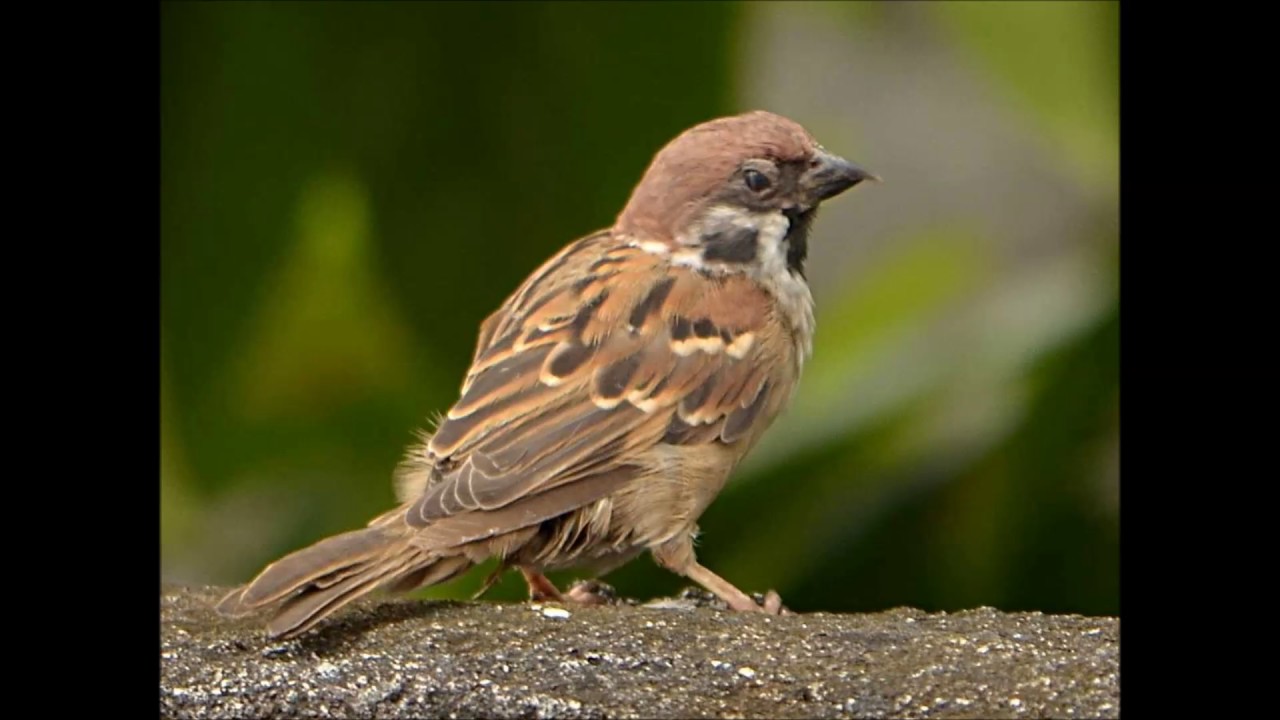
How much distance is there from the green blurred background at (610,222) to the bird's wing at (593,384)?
264 mm

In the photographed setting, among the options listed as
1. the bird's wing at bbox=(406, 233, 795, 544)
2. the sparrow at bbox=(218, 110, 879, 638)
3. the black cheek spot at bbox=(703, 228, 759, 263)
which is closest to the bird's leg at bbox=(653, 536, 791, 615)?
the sparrow at bbox=(218, 110, 879, 638)

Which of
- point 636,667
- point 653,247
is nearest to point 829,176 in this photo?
point 653,247

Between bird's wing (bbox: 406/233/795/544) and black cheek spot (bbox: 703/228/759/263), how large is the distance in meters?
0.05

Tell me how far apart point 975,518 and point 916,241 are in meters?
0.64

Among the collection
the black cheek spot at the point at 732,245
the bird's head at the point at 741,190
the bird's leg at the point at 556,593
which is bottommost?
the bird's leg at the point at 556,593

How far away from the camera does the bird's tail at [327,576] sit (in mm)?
2850

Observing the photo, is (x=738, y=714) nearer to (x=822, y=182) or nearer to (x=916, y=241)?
(x=822, y=182)

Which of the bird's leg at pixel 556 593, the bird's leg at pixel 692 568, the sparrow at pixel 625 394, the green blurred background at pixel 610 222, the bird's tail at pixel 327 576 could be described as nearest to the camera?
the bird's tail at pixel 327 576

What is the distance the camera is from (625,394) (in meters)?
3.35

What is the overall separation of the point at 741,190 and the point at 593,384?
581 millimetres

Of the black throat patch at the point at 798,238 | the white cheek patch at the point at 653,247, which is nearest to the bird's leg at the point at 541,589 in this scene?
the white cheek patch at the point at 653,247

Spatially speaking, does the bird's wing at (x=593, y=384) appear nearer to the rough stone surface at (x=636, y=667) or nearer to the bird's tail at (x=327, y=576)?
the bird's tail at (x=327, y=576)

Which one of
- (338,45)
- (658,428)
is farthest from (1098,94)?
(338,45)

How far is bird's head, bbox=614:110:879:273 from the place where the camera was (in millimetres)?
3613
